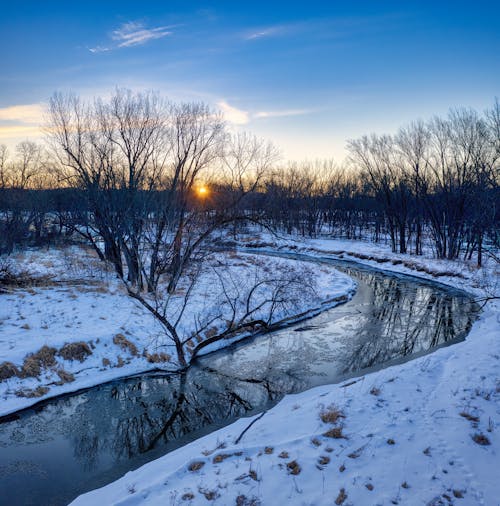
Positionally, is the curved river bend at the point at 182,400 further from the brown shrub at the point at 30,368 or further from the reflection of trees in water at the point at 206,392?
the brown shrub at the point at 30,368

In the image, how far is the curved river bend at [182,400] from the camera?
7273 millimetres

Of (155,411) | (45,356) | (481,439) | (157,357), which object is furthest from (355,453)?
(45,356)

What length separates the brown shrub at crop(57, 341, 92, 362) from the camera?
1107 cm

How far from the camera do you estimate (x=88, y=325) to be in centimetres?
1282

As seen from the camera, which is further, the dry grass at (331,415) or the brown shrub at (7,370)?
the brown shrub at (7,370)

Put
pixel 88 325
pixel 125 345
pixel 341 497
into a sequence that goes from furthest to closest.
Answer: pixel 88 325
pixel 125 345
pixel 341 497

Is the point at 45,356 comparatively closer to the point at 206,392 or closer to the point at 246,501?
the point at 206,392

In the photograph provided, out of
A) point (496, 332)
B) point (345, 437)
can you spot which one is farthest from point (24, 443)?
point (496, 332)

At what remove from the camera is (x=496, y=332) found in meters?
12.5

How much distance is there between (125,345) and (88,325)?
1835 mm

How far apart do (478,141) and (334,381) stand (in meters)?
25.0

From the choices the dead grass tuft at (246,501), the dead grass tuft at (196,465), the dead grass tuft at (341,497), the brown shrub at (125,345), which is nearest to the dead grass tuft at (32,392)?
the brown shrub at (125,345)

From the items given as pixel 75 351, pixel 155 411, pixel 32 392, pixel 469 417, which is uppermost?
pixel 469 417

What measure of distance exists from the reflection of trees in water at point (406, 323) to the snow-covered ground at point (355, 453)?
360 cm
